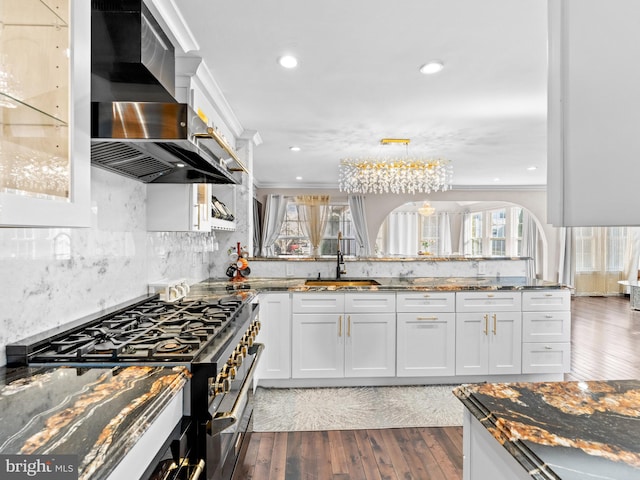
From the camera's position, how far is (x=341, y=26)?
6.74ft

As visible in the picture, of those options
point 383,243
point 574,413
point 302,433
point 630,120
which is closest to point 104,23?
point 630,120

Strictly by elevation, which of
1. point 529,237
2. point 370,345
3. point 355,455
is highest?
point 529,237

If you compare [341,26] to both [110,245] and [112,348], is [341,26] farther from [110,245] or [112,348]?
[112,348]

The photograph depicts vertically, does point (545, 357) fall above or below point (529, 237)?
below

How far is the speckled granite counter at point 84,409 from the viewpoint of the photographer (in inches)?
30.6

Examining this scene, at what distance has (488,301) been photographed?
11.0ft

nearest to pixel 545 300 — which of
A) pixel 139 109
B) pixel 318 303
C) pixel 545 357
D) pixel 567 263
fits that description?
pixel 545 357

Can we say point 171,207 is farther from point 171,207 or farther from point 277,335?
point 277,335

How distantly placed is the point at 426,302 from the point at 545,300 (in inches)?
43.4

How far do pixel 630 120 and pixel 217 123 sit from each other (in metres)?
3.17

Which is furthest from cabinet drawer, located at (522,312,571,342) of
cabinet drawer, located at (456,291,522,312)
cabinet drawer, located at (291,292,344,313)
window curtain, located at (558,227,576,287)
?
window curtain, located at (558,227,576,287)

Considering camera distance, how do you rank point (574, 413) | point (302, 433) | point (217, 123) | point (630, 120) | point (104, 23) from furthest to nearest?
point (217, 123) < point (302, 433) < point (104, 23) < point (574, 413) < point (630, 120)

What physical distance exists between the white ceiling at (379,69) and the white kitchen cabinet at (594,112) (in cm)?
169

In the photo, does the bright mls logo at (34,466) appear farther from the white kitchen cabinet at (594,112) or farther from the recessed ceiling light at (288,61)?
the recessed ceiling light at (288,61)
